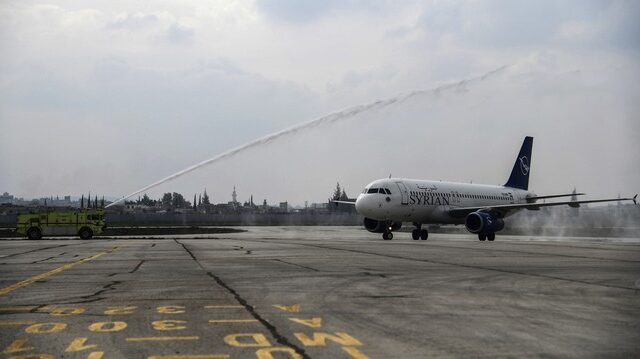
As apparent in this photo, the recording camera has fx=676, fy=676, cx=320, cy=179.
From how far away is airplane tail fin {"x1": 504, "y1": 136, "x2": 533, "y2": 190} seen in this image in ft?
201

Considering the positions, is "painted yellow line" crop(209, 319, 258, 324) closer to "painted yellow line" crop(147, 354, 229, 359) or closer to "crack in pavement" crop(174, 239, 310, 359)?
"crack in pavement" crop(174, 239, 310, 359)

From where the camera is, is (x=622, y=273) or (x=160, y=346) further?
(x=622, y=273)

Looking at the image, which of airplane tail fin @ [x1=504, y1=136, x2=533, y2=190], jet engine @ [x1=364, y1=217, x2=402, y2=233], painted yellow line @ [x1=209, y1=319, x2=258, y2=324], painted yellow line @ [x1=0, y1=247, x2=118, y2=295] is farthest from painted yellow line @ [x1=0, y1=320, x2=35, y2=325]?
airplane tail fin @ [x1=504, y1=136, x2=533, y2=190]

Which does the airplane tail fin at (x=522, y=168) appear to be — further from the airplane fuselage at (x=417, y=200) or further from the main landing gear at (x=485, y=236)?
the main landing gear at (x=485, y=236)

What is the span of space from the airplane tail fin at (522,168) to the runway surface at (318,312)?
4183 centimetres

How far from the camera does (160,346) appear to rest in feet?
26.1

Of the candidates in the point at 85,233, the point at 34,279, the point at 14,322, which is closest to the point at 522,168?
the point at 85,233

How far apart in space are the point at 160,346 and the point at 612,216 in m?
104

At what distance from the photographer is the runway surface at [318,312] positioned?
25.7 ft

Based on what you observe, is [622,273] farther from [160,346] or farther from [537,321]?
[160,346]

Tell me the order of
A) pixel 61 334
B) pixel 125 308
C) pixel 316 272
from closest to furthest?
pixel 61 334 → pixel 125 308 → pixel 316 272

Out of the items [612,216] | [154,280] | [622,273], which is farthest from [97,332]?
[612,216]

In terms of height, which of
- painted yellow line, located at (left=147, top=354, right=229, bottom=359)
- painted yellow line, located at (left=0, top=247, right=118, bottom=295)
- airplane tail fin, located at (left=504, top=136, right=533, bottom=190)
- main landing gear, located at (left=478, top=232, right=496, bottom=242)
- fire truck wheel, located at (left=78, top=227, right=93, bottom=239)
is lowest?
painted yellow line, located at (left=147, top=354, right=229, bottom=359)

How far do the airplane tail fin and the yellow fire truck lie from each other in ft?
117
